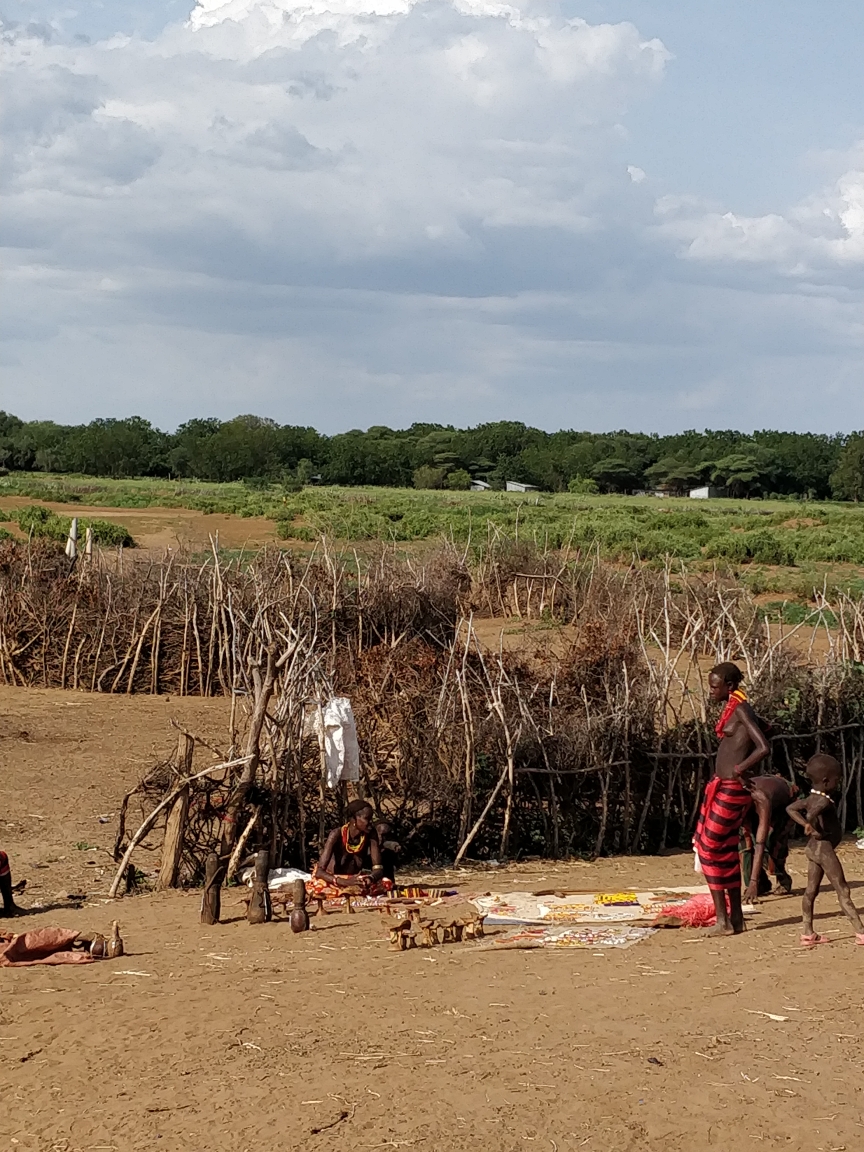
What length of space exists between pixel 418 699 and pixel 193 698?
580 cm

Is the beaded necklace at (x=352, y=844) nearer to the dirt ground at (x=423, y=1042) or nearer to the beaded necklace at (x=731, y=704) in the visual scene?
the dirt ground at (x=423, y=1042)

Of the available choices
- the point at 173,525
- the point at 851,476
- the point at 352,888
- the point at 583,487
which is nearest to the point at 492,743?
the point at 352,888

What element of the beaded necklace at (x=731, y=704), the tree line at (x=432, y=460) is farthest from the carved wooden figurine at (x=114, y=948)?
the tree line at (x=432, y=460)

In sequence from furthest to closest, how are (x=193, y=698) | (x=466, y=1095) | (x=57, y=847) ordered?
(x=193, y=698)
(x=57, y=847)
(x=466, y=1095)

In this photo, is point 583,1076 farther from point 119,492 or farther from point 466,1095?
point 119,492

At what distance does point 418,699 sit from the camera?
9258mm

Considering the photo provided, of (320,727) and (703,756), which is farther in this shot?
(703,756)

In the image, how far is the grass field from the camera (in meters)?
27.5

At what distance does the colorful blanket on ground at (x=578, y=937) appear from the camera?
21.2 feet

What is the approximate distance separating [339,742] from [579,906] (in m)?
1.74

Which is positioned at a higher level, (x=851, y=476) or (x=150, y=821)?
(x=851, y=476)

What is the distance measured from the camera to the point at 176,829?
7.82 metres

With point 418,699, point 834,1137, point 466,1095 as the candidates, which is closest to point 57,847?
point 418,699

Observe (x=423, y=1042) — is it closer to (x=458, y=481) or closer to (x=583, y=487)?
(x=583, y=487)
